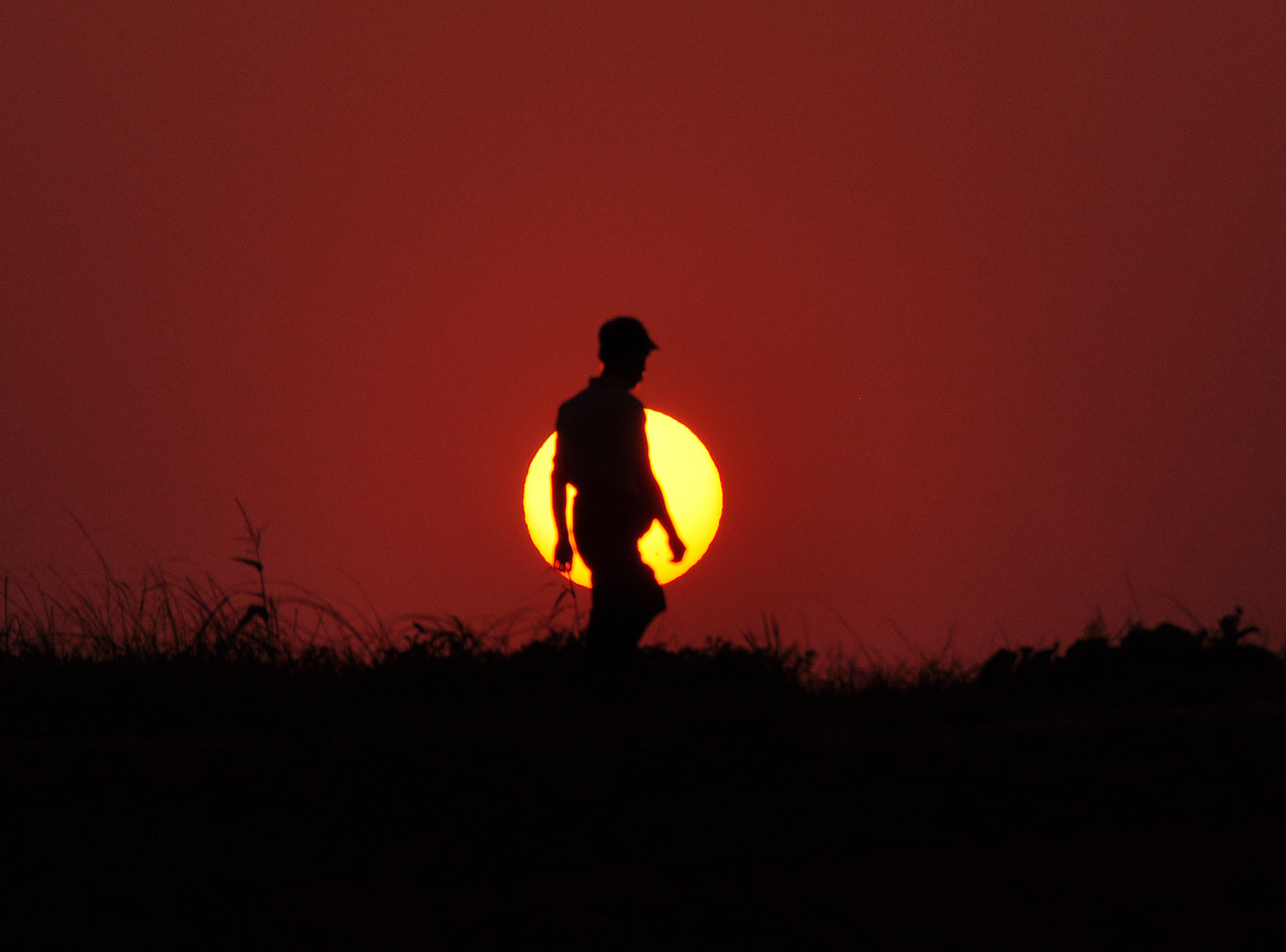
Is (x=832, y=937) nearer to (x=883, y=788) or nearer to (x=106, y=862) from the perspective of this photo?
(x=883, y=788)

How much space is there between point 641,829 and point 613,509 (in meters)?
1.38

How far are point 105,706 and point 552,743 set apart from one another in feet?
5.63

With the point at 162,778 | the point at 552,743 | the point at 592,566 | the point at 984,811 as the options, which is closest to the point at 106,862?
the point at 162,778

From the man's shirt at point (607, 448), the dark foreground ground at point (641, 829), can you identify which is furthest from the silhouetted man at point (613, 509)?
the dark foreground ground at point (641, 829)

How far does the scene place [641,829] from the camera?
11.7 feet

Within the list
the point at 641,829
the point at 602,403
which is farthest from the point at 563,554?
the point at 641,829

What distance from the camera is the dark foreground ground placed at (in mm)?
3352

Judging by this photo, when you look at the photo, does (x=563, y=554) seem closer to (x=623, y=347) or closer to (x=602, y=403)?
(x=602, y=403)

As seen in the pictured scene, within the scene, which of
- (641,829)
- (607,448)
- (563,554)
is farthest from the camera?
(563,554)

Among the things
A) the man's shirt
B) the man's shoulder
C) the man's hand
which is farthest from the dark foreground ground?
the man's shoulder

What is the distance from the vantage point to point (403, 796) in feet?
11.6

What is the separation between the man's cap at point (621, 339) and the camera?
4719 millimetres

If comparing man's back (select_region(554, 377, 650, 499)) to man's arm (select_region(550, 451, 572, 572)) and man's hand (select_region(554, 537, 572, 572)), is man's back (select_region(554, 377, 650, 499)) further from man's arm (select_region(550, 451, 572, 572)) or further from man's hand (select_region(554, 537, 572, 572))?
man's hand (select_region(554, 537, 572, 572))

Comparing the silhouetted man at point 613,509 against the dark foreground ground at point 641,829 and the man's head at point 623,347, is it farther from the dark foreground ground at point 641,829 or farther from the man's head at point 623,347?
the dark foreground ground at point 641,829
